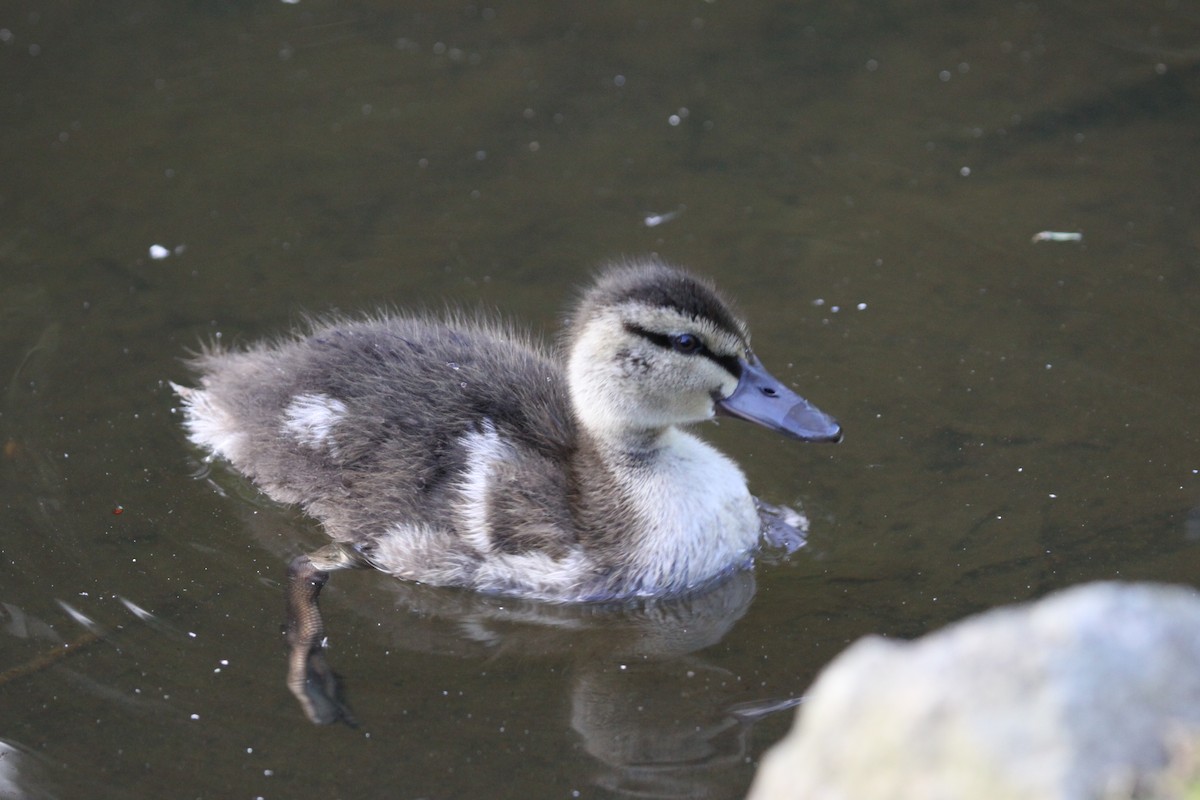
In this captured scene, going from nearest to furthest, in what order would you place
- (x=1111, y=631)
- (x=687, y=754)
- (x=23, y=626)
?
(x=1111, y=631)
(x=687, y=754)
(x=23, y=626)

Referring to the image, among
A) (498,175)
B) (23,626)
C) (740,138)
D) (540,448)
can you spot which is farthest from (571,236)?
(23,626)

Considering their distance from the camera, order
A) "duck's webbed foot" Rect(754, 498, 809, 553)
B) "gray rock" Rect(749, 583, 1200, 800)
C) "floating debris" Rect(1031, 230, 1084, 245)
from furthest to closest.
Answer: "floating debris" Rect(1031, 230, 1084, 245)
"duck's webbed foot" Rect(754, 498, 809, 553)
"gray rock" Rect(749, 583, 1200, 800)

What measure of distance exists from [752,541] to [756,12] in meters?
4.88

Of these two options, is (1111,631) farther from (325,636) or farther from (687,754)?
(325,636)

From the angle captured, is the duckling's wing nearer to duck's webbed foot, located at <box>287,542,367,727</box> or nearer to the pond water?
duck's webbed foot, located at <box>287,542,367,727</box>

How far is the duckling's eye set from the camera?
4453 mm

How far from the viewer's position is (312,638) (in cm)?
439

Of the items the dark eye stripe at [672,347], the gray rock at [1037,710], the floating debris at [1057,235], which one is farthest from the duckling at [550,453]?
the floating debris at [1057,235]

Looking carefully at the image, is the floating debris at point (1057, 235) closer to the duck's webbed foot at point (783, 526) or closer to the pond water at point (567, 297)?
the pond water at point (567, 297)

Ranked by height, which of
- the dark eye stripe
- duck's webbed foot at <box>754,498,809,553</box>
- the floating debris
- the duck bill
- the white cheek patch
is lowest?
the floating debris

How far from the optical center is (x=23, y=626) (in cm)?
443

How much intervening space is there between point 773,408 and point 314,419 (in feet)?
5.39

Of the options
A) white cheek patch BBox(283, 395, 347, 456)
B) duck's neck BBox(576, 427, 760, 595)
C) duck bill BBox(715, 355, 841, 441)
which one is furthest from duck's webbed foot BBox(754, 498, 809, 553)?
white cheek patch BBox(283, 395, 347, 456)

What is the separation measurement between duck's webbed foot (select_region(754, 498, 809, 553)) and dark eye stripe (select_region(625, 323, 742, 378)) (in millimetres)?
648
